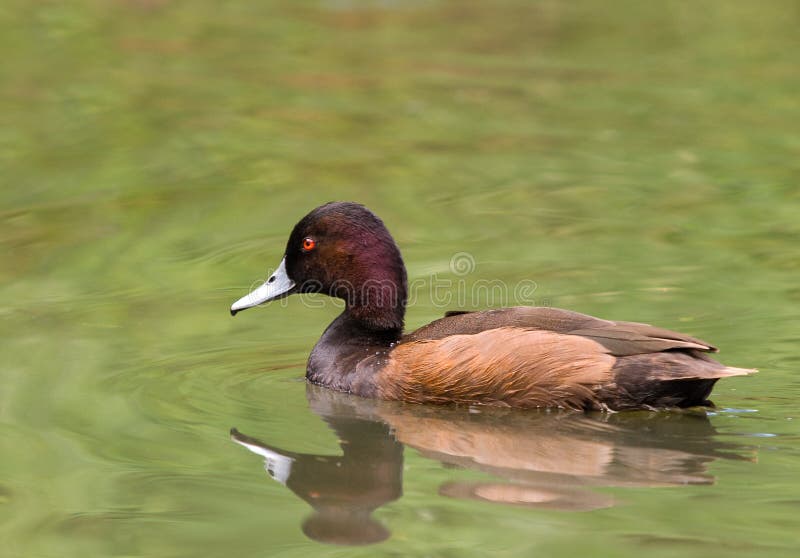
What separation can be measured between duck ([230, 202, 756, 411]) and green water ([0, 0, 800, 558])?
0.50 feet

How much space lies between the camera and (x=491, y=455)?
644cm

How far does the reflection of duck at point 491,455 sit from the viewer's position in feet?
18.9

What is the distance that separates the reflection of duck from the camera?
577 centimetres

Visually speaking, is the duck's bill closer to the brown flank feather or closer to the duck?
the duck

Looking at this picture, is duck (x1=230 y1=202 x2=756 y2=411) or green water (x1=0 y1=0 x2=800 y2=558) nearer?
green water (x1=0 y1=0 x2=800 y2=558)

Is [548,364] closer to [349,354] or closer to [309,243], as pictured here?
[349,354]

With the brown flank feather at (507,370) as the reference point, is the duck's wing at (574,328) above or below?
above

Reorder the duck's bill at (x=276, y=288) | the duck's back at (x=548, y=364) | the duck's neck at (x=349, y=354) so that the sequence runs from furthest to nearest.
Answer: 1. the duck's bill at (x=276, y=288)
2. the duck's neck at (x=349, y=354)
3. the duck's back at (x=548, y=364)

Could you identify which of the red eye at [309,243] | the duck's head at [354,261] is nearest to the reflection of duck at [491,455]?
the duck's head at [354,261]

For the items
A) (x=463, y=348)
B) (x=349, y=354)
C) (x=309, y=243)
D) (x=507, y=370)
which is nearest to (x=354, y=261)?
(x=309, y=243)

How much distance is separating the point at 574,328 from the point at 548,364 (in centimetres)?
26

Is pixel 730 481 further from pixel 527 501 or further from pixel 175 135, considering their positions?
pixel 175 135

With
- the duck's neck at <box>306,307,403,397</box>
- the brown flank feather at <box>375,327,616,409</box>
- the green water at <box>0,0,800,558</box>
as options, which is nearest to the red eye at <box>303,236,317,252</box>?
the duck's neck at <box>306,307,403,397</box>

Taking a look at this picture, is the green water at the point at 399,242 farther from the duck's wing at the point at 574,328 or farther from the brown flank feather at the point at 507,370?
the duck's wing at the point at 574,328
